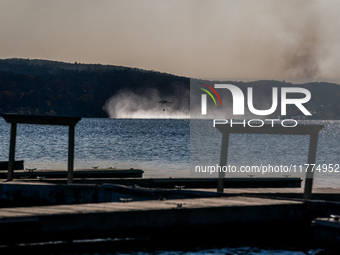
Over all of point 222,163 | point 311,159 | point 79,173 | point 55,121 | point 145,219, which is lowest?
point 145,219

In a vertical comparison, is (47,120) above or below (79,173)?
above

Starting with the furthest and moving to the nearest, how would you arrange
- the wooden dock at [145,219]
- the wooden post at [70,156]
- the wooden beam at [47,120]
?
the wooden post at [70,156]
the wooden beam at [47,120]
the wooden dock at [145,219]

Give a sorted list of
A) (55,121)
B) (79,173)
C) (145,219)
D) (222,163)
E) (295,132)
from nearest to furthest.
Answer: (145,219) → (295,132) → (222,163) → (55,121) → (79,173)

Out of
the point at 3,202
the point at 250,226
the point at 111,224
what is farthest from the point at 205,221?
the point at 3,202

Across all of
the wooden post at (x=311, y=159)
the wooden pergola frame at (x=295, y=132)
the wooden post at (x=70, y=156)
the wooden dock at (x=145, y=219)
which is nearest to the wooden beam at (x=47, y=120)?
the wooden post at (x=70, y=156)

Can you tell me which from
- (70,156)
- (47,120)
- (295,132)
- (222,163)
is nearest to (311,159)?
(295,132)

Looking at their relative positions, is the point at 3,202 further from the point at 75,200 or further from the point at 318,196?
the point at 318,196

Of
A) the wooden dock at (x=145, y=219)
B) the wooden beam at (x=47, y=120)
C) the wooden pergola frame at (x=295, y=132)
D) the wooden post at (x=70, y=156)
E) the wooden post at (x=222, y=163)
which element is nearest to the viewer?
the wooden dock at (x=145, y=219)

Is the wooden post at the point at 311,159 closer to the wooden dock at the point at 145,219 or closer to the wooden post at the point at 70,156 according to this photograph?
the wooden dock at the point at 145,219

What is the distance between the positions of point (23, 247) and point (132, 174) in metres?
12.3

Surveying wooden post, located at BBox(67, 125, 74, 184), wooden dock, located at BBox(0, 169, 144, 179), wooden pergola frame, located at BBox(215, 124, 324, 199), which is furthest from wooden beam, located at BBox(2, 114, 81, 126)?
wooden pergola frame, located at BBox(215, 124, 324, 199)

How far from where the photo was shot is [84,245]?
11.9m

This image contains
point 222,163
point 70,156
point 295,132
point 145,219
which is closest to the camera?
point 145,219

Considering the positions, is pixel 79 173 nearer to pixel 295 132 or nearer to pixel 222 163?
pixel 222 163
